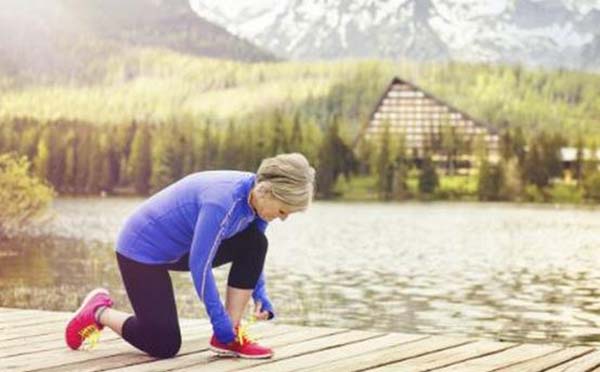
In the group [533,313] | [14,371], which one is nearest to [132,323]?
[14,371]

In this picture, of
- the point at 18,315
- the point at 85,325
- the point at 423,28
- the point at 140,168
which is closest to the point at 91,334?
the point at 85,325

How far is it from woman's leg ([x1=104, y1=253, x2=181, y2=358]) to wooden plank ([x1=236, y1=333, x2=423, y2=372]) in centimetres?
22

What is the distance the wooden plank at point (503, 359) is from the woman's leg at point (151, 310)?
0.57m

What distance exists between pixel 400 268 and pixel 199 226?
35.9 ft

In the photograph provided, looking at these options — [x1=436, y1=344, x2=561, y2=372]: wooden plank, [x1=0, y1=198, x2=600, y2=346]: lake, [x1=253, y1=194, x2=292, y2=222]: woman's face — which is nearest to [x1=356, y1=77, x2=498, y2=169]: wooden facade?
[x1=0, y1=198, x2=600, y2=346]: lake

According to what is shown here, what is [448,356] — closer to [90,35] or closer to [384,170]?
[384,170]

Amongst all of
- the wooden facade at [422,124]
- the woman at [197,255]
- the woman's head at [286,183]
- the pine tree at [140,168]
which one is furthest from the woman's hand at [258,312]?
the pine tree at [140,168]

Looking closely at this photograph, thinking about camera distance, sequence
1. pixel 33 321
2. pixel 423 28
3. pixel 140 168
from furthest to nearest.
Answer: pixel 423 28 → pixel 140 168 → pixel 33 321

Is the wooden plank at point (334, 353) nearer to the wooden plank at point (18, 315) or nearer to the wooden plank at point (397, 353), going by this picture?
the wooden plank at point (397, 353)

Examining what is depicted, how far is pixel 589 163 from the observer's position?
20547 millimetres

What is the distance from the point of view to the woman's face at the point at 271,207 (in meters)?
2.51

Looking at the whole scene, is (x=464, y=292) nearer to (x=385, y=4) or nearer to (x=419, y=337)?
(x=419, y=337)

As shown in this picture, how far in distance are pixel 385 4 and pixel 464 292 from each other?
46.9 ft

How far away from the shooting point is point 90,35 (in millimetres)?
24344
